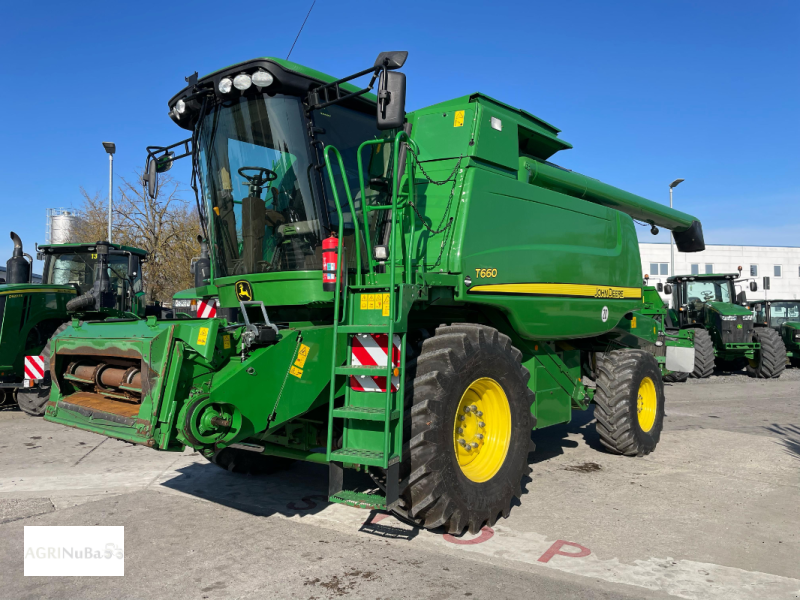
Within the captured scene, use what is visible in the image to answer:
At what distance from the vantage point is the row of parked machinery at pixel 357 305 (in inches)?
149

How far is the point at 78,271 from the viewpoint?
434 inches

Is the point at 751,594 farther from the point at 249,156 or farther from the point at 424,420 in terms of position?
the point at 249,156

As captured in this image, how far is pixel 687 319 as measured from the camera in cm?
1562

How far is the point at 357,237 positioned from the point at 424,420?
54.8 inches

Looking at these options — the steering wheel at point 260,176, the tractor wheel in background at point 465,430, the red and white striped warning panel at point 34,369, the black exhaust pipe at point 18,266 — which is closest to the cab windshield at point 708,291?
the tractor wheel in background at point 465,430

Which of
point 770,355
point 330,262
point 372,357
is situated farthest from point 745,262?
point 330,262

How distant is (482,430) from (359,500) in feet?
4.10

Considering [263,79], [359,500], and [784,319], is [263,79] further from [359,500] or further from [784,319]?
[784,319]

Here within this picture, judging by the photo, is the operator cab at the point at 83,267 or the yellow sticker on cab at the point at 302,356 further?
the operator cab at the point at 83,267

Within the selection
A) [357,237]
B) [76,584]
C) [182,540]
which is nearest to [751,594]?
[357,237]

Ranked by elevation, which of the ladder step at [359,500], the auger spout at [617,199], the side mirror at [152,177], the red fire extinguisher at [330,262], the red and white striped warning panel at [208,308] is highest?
the auger spout at [617,199]

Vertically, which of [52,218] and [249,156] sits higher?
[52,218]

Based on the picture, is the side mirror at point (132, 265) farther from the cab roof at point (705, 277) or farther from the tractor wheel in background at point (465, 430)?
the cab roof at point (705, 277)

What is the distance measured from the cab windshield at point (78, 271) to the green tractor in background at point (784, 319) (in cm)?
1646
